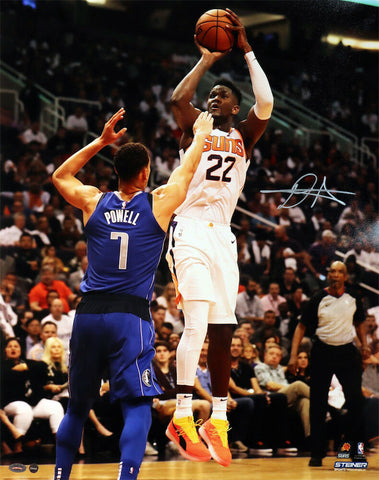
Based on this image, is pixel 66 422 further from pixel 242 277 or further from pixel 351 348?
pixel 242 277

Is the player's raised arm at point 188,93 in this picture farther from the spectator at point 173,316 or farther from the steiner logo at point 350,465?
the spectator at point 173,316

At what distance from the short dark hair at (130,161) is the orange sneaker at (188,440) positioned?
1776 millimetres

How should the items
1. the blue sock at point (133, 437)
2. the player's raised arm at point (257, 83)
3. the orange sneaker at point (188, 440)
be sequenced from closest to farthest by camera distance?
the blue sock at point (133, 437), the orange sneaker at point (188, 440), the player's raised arm at point (257, 83)

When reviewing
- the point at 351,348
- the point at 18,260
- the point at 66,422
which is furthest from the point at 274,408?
the point at 66,422

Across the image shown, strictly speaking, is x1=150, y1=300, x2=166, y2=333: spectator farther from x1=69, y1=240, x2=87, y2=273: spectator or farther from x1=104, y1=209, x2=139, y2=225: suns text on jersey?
x1=104, y1=209, x2=139, y2=225: suns text on jersey

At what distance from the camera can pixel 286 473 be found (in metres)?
7.13

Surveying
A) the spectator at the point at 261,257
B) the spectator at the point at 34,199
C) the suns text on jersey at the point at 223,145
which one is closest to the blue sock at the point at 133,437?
the suns text on jersey at the point at 223,145

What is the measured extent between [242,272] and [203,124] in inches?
224

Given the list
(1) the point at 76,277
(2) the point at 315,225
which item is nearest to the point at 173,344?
(1) the point at 76,277

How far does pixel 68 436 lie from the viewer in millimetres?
4809

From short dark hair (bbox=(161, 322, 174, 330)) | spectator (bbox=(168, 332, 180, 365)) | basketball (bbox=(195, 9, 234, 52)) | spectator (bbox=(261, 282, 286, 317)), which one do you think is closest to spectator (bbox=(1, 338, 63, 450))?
spectator (bbox=(168, 332, 180, 365))

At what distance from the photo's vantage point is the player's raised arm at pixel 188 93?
5.64 metres

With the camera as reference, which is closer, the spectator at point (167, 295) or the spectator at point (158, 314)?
the spectator at point (158, 314)

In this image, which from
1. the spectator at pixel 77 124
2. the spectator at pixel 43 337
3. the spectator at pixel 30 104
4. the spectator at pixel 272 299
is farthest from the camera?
the spectator at pixel 30 104
